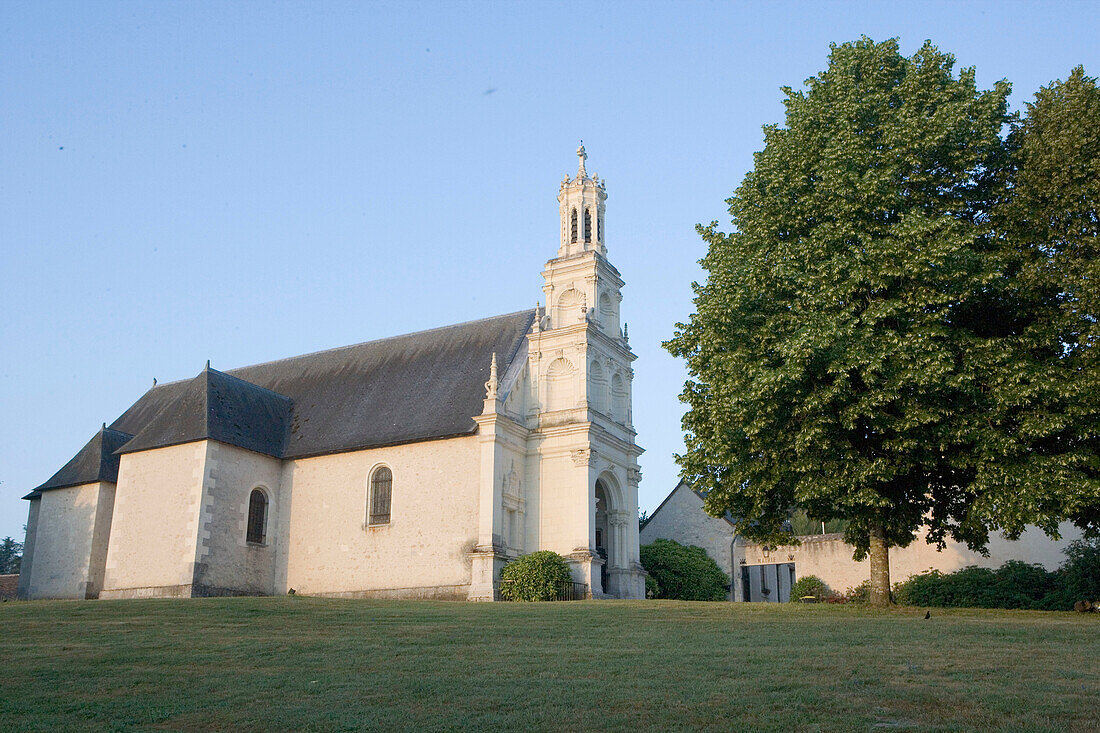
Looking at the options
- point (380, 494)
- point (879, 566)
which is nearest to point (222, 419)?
point (380, 494)

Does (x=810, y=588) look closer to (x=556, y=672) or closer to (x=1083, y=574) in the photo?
(x=1083, y=574)

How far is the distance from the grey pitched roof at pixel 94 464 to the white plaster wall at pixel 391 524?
7163 millimetres

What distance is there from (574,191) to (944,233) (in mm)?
19081

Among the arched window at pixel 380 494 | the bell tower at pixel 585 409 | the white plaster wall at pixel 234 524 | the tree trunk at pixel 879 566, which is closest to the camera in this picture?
the tree trunk at pixel 879 566

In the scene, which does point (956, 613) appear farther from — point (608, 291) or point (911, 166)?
point (608, 291)

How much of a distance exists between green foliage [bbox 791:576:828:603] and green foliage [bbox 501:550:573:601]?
11.5 m

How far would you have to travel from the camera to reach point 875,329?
19859 millimetres

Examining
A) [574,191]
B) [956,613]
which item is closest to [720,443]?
[956,613]

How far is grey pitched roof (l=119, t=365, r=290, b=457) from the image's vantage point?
3272 cm

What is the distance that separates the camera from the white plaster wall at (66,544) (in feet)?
113

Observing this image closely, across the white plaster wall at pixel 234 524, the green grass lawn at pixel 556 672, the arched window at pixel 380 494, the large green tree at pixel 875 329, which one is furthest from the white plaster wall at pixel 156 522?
the large green tree at pixel 875 329

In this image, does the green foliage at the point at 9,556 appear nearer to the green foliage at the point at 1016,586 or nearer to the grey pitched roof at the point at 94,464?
the grey pitched roof at the point at 94,464

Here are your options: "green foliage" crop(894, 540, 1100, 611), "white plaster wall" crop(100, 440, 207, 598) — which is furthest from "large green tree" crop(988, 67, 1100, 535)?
"white plaster wall" crop(100, 440, 207, 598)

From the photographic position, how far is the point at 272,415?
3625 cm
